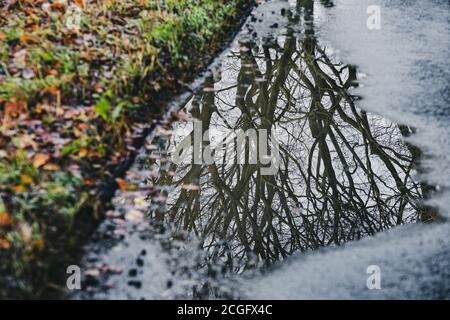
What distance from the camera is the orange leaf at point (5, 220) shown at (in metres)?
2.95

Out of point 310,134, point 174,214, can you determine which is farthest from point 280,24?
point 174,214

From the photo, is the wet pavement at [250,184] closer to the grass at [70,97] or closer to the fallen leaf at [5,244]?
the grass at [70,97]

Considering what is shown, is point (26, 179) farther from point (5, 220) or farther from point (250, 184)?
point (250, 184)

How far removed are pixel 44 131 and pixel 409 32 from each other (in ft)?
18.1

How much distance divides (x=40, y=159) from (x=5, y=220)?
2.17 feet

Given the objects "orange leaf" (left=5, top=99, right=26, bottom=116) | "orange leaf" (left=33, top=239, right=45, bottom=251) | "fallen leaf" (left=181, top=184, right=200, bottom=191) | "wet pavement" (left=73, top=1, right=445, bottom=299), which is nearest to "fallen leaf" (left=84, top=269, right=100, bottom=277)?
"wet pavement" (left=73, top=1, right=445, bottom=299)

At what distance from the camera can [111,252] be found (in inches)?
122

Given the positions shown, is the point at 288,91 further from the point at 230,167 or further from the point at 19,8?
the point at 19,8

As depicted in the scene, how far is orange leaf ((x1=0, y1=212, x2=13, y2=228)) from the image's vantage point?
2951mm

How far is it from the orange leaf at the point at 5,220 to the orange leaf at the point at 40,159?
0.56m

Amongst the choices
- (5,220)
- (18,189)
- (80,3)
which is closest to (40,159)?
(18,189)

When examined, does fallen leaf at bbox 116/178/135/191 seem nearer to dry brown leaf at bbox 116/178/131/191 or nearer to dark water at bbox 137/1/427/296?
dry brown leaf at bbox 116/178/131/191

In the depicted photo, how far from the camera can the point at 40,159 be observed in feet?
11.4

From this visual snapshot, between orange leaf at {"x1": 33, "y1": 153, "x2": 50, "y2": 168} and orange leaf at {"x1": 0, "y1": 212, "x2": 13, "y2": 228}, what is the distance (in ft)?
1.83
